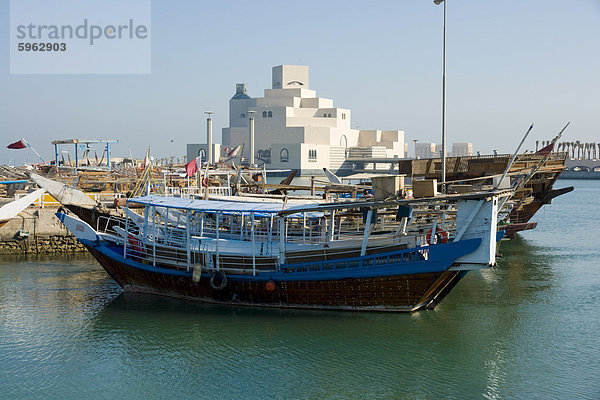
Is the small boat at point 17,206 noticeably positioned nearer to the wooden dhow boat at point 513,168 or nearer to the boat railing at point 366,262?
the boat railing at point 366,262

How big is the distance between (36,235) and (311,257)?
19.4 m

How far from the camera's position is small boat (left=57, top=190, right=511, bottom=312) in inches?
691

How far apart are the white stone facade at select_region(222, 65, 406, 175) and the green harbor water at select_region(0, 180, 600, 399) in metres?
124

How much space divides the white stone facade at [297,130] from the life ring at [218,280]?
125m

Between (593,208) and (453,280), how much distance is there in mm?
55082

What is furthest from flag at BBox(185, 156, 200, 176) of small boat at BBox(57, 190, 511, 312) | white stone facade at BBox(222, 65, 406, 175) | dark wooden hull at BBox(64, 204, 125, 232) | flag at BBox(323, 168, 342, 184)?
white stone facade at BBox(222, 65, 406, 175)

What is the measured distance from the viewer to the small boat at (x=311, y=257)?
1756 centimetres

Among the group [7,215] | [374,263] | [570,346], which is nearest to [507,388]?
[570,346]

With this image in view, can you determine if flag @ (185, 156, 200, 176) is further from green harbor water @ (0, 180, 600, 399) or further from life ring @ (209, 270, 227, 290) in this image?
life ring @ (209, 270, 227, 290)

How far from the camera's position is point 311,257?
19703mm

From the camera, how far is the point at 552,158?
39.7 m

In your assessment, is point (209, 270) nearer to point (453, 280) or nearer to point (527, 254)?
point (453, 280)

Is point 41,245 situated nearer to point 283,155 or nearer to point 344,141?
point 283,155

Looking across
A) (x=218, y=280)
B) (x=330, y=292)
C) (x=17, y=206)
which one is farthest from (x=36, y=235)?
→ (x=330, y=292)
